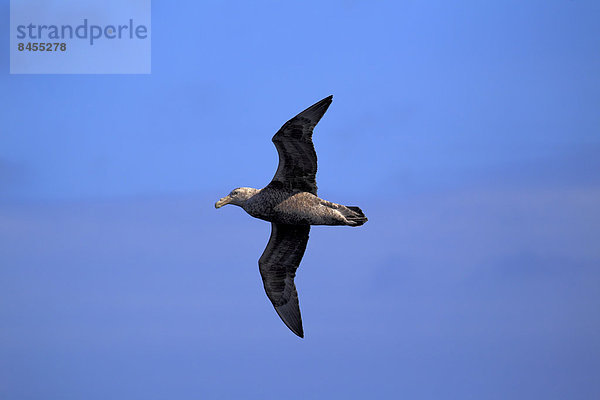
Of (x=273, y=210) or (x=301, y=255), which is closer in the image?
(x=273, y=210)

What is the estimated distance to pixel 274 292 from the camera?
73.9 feet

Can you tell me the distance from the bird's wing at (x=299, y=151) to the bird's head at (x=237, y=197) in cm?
72

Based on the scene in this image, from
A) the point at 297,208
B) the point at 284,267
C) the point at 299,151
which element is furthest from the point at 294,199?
the point at 284,267

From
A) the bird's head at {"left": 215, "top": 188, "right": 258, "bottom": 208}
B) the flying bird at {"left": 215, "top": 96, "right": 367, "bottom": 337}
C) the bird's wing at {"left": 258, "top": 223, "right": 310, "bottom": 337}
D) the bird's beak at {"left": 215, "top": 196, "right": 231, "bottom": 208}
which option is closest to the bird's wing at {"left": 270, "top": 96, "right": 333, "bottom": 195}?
the flying bird at {"left": 215, "top": 96, "right": 367, "bottom": 337}

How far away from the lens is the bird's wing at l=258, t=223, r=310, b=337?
2195 centimetres

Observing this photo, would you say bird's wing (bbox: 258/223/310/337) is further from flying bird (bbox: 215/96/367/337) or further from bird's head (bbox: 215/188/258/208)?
bird's head (bbox: 215/188/258/208)

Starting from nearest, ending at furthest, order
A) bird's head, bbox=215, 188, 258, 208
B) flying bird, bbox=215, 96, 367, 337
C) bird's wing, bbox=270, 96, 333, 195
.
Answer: bird's wing, bbox=270, 96, 333, 195, flying bird, bbox=215, 96, 367, 337, bird's head, bbox=215, 188, 258, 208

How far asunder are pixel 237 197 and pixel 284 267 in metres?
2.46

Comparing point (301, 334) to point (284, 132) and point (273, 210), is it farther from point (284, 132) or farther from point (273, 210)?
point (284, 132)

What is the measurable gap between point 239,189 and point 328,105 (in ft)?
10.7

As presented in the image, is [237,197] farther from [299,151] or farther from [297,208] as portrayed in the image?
[299,151]

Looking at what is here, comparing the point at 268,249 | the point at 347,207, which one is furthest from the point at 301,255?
the point at 347,207

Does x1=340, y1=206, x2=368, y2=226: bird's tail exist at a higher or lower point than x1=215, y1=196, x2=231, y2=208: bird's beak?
lower

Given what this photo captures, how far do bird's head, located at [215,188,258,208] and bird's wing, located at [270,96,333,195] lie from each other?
719 millimetres
